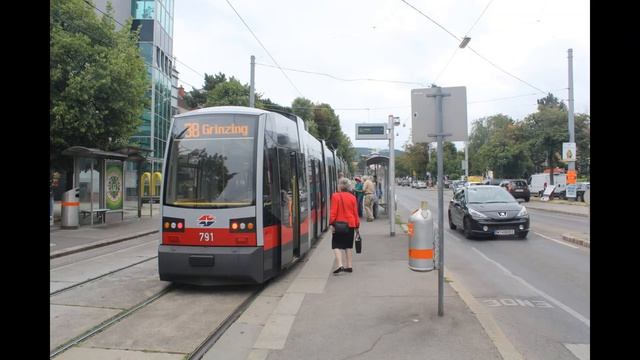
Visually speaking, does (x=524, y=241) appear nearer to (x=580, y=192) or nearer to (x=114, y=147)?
(x=114, y=147)

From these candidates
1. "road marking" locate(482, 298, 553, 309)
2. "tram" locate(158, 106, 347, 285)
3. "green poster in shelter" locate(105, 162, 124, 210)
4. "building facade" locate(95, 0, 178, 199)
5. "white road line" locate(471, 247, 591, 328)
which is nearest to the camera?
"white road line" locate(471, 247, 591, 328)

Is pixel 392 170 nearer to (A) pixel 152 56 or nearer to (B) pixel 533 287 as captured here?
(B) pixel 533 287

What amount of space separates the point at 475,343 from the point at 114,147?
17626mm

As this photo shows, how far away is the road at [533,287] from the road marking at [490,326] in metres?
0.16

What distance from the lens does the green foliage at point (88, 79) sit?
16703mm

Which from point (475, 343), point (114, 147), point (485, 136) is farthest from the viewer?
point (485, 136)

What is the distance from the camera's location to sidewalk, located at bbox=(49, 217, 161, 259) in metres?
12.6

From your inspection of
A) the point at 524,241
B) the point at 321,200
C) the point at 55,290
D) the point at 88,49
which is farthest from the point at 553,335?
the point at 88,49

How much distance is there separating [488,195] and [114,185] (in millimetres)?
13492

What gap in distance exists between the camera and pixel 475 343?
16.8 feet

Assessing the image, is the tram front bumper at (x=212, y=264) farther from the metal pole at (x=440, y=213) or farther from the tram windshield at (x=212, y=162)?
the metal pole at (x=440, y=213)

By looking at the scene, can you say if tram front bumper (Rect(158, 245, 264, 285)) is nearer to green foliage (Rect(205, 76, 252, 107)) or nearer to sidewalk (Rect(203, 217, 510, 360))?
sidewalk (Rect(203, 217, 510, 360))

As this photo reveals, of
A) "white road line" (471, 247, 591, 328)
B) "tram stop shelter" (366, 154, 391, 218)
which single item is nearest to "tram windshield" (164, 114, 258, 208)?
"white road line" (471, 247, 591, 328)

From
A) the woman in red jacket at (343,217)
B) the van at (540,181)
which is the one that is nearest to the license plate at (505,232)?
the woman in red jacket at (343,217)
